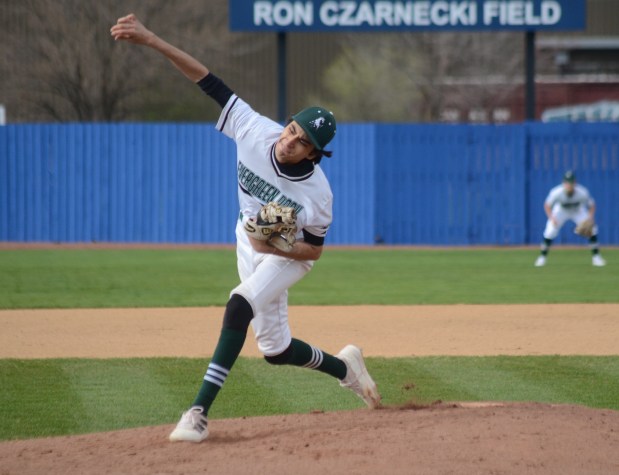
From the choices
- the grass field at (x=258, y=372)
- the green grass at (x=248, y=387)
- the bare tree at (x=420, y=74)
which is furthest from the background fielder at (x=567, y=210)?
the bare tree at (x=420, y=74)

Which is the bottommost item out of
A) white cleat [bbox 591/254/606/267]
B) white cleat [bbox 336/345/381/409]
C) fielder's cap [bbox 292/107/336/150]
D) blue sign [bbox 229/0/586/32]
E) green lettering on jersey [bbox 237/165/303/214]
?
white cleat [bbox 591/254/606/267]

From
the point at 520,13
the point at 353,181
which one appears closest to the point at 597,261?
the point at 520,13

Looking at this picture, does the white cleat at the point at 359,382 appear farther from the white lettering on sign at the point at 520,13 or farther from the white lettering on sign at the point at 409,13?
the white lettering on sign at the point at 520,13

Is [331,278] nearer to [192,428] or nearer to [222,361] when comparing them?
[222,361]

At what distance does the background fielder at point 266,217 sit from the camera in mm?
5938

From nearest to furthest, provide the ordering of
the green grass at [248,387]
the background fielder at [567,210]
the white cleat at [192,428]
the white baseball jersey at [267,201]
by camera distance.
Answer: the white cleat at [192,428] < the white baseball jersey at [267,201] < the green grass at [248,387] < the background fielder at [567,210]

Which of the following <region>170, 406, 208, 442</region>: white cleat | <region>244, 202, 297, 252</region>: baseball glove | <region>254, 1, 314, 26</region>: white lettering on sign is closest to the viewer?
<region>170, 406, 208, 442</region>: white cleat

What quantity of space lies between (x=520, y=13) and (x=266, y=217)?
17102 millimetres

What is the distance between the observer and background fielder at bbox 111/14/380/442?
594 centimetres

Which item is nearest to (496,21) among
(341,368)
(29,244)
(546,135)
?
(546,135)

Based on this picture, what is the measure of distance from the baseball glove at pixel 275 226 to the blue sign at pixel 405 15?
1638 cm

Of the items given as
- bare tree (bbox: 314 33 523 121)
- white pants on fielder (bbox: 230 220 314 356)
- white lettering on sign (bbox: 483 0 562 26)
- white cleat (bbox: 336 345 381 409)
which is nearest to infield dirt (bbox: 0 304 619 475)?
white cleat (bbox: 336 345 381 409)

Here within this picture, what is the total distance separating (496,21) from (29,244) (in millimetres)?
10759

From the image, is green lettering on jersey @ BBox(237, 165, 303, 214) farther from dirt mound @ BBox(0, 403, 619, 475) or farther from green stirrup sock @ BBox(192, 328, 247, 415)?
dirt mound @ BBox(0, 403, 619, 475)
